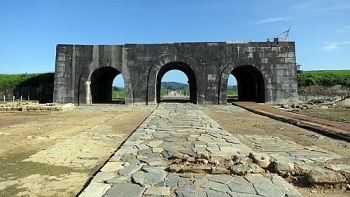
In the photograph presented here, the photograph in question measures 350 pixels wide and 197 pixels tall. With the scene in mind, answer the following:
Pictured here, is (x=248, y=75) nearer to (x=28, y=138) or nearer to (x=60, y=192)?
(x=28, y=138)

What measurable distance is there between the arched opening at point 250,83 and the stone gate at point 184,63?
29 cm

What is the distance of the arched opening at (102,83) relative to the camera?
2248 cm

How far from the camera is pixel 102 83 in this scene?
25641 mm

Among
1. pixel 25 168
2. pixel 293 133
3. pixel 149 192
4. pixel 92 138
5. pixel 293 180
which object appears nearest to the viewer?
pixel 149 192

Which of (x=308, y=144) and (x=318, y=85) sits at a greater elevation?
(x=318, y=85)

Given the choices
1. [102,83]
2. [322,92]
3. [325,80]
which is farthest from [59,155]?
[325,80]

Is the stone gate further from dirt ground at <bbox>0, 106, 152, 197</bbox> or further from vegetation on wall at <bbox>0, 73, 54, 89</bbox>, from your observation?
dirt ground at <bbox>0, 106, 152, 197</bbox>

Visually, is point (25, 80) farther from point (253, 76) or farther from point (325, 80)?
point (325, 80)

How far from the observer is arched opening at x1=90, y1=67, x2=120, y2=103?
22.5 m

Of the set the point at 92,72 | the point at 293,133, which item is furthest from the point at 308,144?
the point at 92,72

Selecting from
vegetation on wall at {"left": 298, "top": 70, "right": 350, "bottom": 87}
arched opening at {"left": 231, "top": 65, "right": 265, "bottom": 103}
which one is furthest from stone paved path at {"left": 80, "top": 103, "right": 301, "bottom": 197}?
vegetation on wall at {"left": 298, "top": 70, "right": 350, "bottom": 87}

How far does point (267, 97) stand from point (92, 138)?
15.9 m

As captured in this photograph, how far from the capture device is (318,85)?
84.8 ft

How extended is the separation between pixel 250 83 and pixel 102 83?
1270 cm
